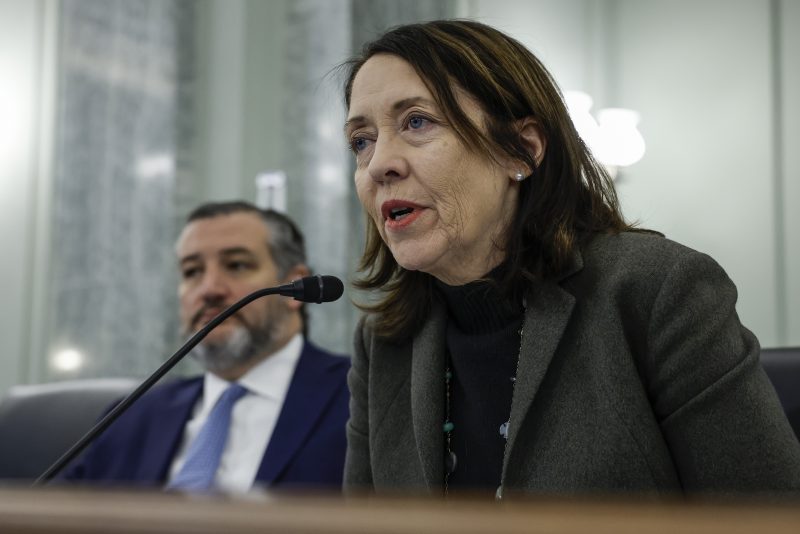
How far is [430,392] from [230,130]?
3.21m

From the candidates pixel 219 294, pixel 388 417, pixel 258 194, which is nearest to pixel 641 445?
pixel 388 417

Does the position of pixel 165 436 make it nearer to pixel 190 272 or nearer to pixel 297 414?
pixel 297 414

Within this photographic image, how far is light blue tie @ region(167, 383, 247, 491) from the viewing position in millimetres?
2336

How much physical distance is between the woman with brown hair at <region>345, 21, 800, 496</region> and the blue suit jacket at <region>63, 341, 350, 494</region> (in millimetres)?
608

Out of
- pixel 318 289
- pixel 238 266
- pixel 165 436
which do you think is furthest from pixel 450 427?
pixel 238 266

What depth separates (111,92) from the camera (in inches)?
177

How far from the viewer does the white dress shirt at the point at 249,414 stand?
2389mm

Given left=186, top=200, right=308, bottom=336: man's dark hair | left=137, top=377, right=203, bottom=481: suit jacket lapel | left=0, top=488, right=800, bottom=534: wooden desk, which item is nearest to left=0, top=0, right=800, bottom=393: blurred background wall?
left=186, top=200, right=308, bottom=336: man's dark hair

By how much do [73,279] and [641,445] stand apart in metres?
3.72

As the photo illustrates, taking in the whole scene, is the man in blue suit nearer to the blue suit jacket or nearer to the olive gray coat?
the blue suit jacket

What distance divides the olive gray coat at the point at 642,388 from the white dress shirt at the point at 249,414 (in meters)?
1.05

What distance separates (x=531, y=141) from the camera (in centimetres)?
151

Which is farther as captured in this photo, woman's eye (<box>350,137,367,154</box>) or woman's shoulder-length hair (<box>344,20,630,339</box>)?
woman's eye (<box>350,137,367,154</box>)

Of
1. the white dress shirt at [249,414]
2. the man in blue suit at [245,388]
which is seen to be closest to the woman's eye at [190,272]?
the man in blue suit at [245,388]
